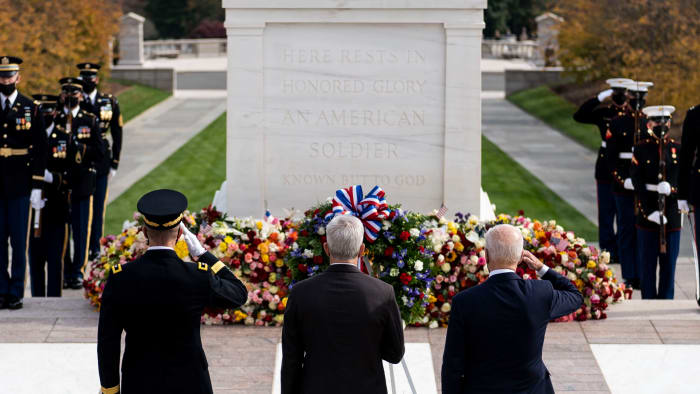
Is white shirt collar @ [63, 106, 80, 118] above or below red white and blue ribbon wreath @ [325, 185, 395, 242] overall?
above

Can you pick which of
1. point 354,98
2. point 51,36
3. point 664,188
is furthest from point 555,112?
point 354,98

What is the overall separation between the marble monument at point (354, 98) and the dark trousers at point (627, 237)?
213cm

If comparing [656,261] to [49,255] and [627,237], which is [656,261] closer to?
[627,237]

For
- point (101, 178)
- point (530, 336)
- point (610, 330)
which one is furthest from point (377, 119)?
point (530, 336)

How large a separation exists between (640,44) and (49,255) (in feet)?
47.1

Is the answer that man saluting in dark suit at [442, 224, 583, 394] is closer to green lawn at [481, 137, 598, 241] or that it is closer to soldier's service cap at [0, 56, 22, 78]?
soldier's service cap at [0, 56, 22, 78]

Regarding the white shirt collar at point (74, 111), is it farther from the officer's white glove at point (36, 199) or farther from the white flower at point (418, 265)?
the white flower at point (418, 265)

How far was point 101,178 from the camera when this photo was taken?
10.9m

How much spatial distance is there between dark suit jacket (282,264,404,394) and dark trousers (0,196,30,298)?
13.5 ft

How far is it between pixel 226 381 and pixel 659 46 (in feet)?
52.1

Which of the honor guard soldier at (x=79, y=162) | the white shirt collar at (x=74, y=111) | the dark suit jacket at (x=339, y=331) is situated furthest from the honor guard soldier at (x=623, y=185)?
the dark suit jacket at (x=339, y=331)

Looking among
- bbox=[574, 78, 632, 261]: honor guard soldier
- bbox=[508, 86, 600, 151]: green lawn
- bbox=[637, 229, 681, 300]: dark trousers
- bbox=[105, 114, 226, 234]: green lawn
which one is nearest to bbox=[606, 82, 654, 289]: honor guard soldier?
bbox=[574, 78, 632, 261]: honor guard soldier

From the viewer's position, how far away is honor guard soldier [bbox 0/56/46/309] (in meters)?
7.85

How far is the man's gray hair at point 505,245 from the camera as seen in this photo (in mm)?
4309
